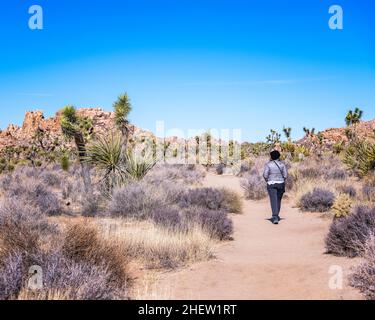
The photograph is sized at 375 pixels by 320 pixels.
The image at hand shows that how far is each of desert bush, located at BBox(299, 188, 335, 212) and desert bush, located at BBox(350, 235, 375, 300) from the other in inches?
276

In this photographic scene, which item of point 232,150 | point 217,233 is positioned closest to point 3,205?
point 217,233

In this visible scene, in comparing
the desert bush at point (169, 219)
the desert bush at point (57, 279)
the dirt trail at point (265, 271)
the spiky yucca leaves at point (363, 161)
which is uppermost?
the spiky yucca leaves at point (363, 161)

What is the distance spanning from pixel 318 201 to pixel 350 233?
215 inches

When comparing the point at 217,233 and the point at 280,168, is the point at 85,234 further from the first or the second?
the point at 280,168

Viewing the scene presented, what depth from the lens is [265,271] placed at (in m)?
6.37

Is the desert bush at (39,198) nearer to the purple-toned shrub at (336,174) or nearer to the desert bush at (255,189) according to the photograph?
the desert bush at (255,189)

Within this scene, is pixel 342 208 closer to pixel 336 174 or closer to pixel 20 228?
pixel 20 228

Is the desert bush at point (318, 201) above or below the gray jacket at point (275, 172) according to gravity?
below

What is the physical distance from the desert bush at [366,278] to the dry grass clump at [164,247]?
273 cm

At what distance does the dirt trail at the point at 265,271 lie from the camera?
17.3ft

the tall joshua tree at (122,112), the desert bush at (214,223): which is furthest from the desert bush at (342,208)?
the tall joshua tree at (122,112)

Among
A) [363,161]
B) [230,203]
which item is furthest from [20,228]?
[363,161]
